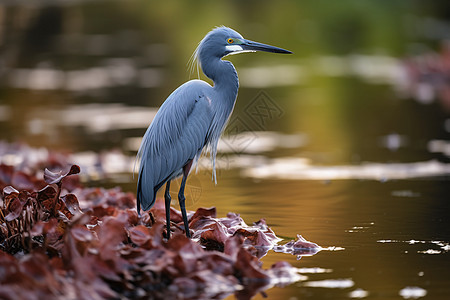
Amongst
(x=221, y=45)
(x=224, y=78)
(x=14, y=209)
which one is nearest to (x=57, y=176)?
(x=14, y=209)

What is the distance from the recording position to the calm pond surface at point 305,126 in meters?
6.35

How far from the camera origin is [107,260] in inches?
206

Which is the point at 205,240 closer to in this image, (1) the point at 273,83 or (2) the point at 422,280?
(2) the point at 422,280

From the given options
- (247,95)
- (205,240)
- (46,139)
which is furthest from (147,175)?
(247,95)

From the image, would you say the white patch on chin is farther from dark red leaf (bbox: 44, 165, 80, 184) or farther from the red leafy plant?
dark red leaf (bbox: 44, 165, 80, 184)

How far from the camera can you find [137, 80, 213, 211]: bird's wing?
650cm

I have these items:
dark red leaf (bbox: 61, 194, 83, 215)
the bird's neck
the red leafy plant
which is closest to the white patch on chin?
the bird's neck

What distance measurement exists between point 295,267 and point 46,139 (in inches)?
291

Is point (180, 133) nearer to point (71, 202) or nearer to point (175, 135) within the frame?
point (175, 135)

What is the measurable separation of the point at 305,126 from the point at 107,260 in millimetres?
8522

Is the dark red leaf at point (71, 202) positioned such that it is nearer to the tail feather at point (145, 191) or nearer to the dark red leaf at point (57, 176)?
the dark red leaf at point (57, 176)

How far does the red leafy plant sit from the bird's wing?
57 cm

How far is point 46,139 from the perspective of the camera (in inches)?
490

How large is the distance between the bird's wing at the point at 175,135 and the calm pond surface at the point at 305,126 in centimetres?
105
